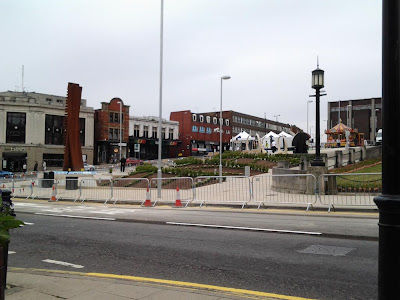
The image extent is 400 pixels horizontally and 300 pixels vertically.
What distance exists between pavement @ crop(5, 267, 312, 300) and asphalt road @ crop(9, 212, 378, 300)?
Result: 37 centimetres

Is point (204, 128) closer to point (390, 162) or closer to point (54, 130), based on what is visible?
point (54, 130)

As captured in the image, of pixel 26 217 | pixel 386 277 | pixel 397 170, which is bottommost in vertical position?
pixel 26 217

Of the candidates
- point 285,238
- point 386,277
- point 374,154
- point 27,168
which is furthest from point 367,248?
point 27,168

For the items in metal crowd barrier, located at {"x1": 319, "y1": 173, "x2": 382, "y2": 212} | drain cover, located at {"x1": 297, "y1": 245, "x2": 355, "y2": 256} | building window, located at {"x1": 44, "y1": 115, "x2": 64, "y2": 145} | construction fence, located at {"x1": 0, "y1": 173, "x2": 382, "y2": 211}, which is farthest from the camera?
building window, located at {"x1": 44, "y1": 115, "x2": 64, "y2": 145}

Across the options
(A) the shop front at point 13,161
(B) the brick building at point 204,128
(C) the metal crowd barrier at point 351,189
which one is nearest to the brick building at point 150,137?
(B) the brick building at point 204,128

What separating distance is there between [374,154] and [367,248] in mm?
31419

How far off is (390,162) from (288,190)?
15317mm

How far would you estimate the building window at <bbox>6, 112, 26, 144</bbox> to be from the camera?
6216cm

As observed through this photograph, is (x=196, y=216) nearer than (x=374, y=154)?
Yes

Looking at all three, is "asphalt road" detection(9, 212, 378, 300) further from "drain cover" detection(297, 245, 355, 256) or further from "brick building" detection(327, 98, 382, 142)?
"brick building" detection(327, 98, 382, 142)

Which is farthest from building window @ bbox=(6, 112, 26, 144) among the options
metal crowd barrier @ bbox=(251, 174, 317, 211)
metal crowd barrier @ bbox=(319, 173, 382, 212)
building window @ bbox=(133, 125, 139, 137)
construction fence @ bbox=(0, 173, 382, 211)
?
metal crowd barrier @ bbox=(319, 173, 382, 212)

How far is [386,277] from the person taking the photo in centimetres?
273

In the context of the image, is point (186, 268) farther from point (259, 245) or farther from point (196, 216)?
point (196, 216)

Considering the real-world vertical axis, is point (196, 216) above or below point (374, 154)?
below
